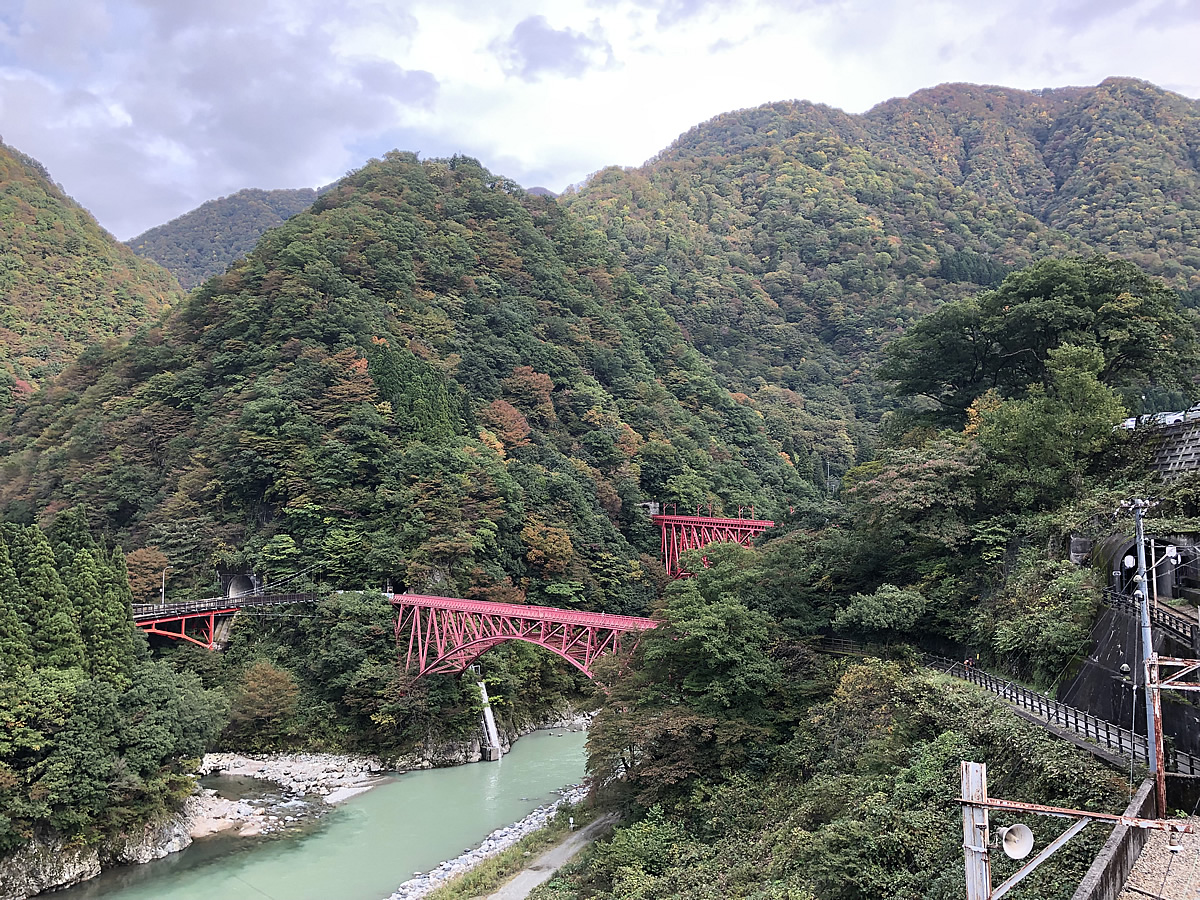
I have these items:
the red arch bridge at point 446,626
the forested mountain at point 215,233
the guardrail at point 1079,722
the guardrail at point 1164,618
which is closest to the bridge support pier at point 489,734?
the red arch bridge at point 446,626

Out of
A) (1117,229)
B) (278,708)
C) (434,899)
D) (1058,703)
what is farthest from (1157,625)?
(1117,229)

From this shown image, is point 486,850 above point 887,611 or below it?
below

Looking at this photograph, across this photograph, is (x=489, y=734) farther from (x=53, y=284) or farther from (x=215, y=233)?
(x=215, y=233)

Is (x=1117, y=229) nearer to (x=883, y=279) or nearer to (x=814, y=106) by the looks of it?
(x=883, y=279)

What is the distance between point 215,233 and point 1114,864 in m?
155

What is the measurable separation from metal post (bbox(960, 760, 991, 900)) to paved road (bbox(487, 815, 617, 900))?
577 inches

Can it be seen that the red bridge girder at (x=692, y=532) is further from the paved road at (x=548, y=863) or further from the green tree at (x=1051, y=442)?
the paved road at (x=548, y=863)

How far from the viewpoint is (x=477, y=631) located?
30641 mm

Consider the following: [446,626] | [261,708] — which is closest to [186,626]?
[261,708]

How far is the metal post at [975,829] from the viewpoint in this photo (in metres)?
6.07

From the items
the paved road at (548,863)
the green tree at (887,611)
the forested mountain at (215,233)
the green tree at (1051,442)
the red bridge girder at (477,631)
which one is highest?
the forested mountain at (215,233)

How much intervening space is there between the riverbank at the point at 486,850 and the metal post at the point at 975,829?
57.1 ft

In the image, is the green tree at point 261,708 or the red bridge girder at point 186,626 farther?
the red bridge girder at point 186,626

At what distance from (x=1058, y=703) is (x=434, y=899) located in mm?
14024
